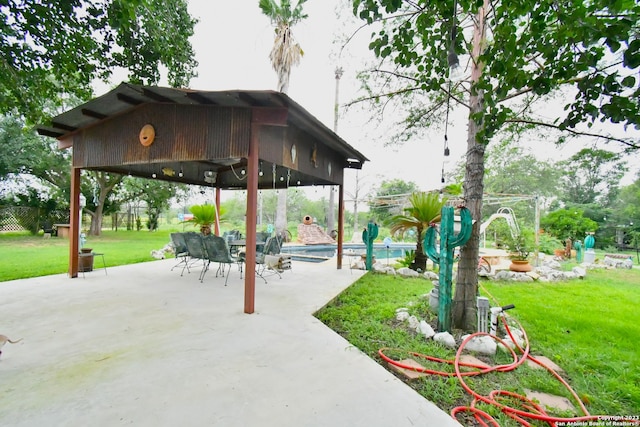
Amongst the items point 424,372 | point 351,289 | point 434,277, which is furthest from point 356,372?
point 434,277

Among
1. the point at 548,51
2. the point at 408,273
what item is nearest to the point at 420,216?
the point at 408,273

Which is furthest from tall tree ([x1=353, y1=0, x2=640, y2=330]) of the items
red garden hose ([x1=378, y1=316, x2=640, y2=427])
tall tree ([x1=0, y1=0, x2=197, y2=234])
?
tall tree ([x1=0, y1=0, x2=197, y2=234])

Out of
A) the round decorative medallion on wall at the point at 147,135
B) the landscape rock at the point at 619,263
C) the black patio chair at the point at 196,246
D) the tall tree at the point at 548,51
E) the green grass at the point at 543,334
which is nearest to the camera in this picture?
the tall tree at the point at 548,51

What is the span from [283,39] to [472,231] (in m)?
12.3

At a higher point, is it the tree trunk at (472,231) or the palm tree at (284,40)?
the palm tree at (284,40)

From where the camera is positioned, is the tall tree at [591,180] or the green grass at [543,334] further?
the tall tree at [591,180]

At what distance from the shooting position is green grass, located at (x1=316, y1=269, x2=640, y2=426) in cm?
235

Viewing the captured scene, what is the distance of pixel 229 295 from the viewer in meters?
4.59

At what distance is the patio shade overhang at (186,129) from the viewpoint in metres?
3.71

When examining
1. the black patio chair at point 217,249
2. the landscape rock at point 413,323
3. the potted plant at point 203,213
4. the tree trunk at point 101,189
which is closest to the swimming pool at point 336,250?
the potted plant at point 203,213

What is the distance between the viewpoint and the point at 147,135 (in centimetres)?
442

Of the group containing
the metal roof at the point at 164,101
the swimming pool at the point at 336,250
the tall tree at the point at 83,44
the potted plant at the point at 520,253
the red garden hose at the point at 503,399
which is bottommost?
the swimming pool at the point at 336,250

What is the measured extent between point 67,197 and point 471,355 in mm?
18683

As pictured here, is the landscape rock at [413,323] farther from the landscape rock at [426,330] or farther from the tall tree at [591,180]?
the tall tree at [591,180]
